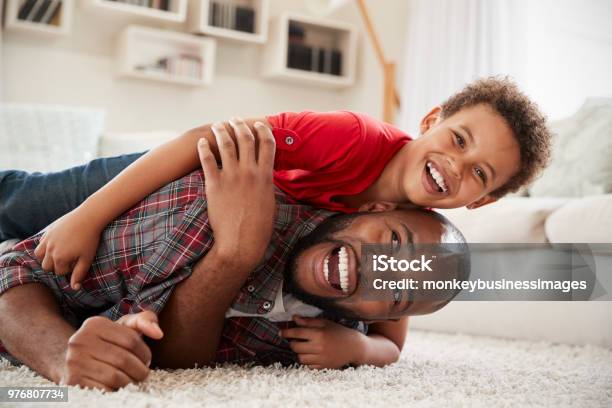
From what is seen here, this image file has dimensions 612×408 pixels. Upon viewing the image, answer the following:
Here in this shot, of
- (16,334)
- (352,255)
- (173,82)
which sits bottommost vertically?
(16,334)

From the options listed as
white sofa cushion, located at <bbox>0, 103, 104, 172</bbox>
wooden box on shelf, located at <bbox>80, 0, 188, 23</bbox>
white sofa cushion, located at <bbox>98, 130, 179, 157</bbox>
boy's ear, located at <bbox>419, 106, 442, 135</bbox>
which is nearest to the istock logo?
boy's ear, located at <bbox>419, 106, 442, 135</bbox>

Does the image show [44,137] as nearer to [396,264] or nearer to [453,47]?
[396,264]

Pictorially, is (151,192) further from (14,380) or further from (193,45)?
(193,45)

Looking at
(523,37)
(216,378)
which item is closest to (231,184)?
(216,378)

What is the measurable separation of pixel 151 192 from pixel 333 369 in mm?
447

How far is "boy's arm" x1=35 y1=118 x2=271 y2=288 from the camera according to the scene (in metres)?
1.07

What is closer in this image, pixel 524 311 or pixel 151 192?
pixel 151 192

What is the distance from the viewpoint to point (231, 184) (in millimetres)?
1077

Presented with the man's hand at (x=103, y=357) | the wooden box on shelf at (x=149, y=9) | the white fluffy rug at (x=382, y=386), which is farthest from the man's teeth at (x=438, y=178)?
the wooden box on shelf at (x=149, y=9)

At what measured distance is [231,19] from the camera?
367cm

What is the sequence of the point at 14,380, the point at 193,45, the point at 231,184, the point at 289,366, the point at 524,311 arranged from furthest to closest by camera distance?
the point at 193,45 → the point at 524,311 → the point at 289,366 → the point at 231,184 → the point at 14,380

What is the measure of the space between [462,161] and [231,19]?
2.66 meters

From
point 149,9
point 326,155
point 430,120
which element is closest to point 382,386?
point 326,155

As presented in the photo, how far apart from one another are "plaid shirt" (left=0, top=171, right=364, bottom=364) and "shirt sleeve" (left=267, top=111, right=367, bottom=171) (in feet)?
0.48
